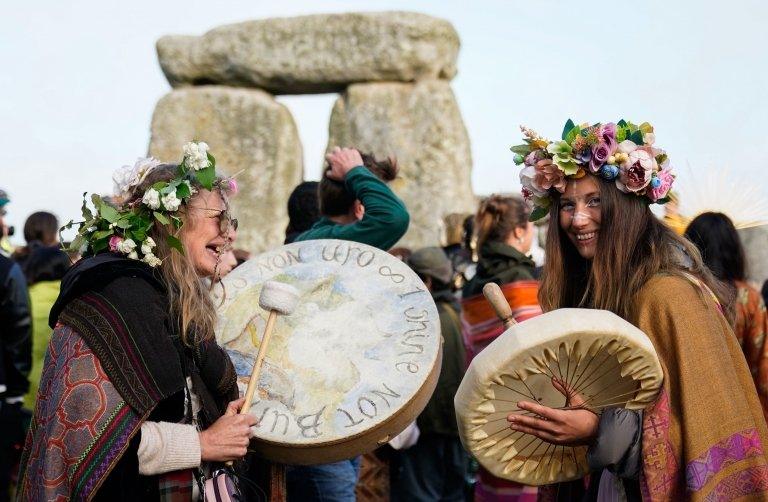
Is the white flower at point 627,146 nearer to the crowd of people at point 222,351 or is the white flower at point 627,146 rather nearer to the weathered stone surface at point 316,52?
the crowd of people at point 222,351

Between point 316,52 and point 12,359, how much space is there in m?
11.6

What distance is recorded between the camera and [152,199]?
2.88m

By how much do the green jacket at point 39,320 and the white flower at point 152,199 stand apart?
3418mm

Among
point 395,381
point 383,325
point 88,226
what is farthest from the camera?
point 383,325

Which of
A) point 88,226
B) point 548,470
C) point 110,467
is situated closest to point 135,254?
point 88,226

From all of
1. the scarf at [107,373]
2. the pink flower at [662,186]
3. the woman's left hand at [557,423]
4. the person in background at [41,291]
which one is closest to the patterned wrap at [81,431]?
the scarf at [107,373]

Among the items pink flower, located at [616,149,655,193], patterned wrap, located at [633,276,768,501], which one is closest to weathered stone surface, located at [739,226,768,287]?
pink flower, located at [616,149,655,193]

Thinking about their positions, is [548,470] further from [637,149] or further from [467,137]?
[467,137]

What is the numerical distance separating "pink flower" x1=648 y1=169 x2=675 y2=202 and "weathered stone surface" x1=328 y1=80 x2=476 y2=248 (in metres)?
12.9

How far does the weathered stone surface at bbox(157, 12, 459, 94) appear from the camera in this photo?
53.7ft

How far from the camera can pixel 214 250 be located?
9.99 feet

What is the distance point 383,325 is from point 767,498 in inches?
50.4

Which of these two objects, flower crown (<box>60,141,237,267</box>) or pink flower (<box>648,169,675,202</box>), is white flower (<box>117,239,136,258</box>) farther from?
pink flower (<box>648,169,675,202</box>)

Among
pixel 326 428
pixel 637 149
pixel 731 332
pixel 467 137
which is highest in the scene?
pixel 637 149
